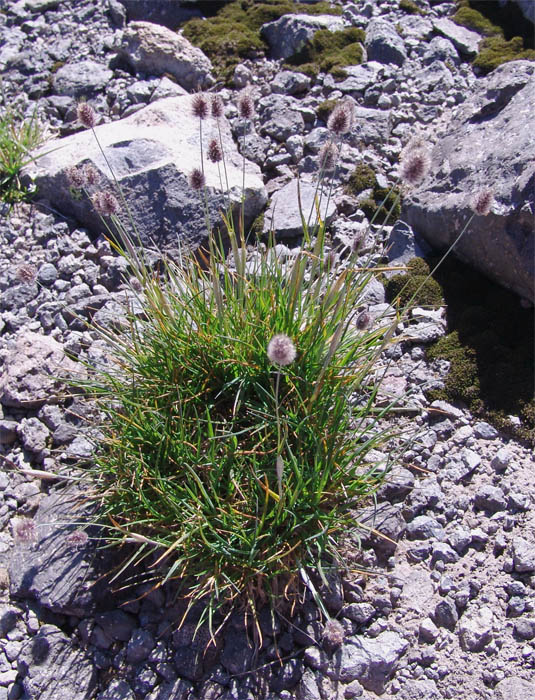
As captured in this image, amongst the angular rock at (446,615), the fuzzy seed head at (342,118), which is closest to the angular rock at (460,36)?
the fuzzy seed head at (342,118)

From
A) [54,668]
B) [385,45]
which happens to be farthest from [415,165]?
[385,45]

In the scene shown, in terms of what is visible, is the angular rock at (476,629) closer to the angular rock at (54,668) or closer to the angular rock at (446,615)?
the angular rock at (446,615)

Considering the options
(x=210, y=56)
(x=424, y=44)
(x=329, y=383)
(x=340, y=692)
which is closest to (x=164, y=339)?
(x=329, y=383)

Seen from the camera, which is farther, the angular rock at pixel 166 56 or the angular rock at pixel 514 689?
the angular rock at pixel 166 56

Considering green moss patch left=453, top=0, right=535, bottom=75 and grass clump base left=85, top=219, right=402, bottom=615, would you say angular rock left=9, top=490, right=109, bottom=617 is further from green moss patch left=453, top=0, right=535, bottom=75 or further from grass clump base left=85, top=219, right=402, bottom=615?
green moss patch left=453, top=0, right=535, bottom=75

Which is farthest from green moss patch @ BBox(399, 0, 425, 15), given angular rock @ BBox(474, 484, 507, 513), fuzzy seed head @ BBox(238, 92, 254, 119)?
angular rock @ BBox(474, 484, 507, 513)

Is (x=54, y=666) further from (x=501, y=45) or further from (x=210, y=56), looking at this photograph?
(x=501, y=45)

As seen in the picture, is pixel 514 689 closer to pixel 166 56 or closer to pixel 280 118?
pixel 280 118
